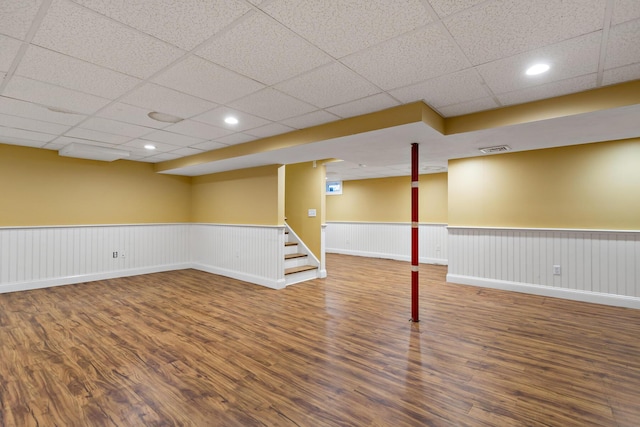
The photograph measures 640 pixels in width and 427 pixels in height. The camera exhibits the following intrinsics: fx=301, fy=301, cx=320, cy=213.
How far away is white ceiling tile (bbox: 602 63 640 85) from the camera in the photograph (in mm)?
2383

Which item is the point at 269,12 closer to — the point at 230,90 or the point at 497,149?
the point at 230,90

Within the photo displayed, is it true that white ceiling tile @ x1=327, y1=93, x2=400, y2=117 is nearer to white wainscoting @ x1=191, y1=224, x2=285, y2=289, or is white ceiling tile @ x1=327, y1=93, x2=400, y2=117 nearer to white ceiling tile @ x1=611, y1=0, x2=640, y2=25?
white ceiling tile @ x1=611, y1=0, x2=640, y2=25

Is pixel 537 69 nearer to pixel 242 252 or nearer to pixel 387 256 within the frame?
pixel 242 252

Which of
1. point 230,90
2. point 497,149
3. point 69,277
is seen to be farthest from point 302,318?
point 69,277

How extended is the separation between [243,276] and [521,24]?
5622 mm

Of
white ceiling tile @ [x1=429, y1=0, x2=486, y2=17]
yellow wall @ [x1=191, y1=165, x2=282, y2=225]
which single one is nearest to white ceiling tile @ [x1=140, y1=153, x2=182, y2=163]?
yellow wall @ [x1=191, y1=165, x2=282, y2=225]

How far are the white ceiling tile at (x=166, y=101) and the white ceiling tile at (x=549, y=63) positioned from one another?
2621mm

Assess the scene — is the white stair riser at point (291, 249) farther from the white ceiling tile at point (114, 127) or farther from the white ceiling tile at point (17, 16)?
the white ceiling tile at point (17, 16)

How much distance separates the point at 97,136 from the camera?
4.50 metres

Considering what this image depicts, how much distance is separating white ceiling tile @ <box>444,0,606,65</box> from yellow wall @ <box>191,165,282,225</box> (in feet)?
13.2

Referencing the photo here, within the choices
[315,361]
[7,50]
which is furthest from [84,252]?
[315,361]

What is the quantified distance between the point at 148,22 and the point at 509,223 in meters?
5.73

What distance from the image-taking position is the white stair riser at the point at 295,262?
6089mm

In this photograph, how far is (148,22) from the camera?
1786 millimetres
